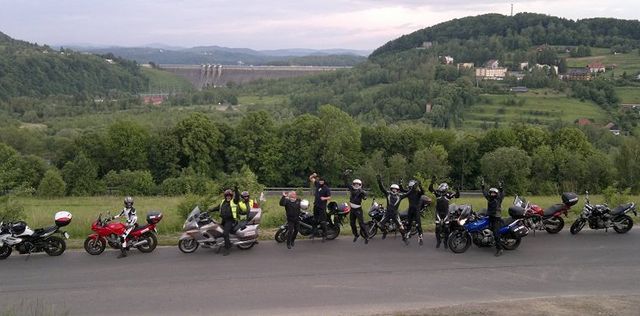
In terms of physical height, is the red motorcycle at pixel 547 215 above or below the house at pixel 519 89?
below

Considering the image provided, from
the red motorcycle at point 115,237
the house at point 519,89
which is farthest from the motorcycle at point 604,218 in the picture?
the house at point 519,89

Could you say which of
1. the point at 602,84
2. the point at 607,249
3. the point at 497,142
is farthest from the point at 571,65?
the point at 607,249

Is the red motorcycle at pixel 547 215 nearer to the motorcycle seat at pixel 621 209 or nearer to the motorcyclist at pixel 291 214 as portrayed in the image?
the motorcycle seat at pixel 621 209

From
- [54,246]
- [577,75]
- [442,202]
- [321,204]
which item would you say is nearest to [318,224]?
[321,204]

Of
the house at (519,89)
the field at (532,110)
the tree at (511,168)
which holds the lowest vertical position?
the tree at (511,168)

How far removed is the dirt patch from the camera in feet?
30.3

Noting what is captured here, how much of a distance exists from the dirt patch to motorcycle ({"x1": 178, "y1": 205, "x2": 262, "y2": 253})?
16.5ft

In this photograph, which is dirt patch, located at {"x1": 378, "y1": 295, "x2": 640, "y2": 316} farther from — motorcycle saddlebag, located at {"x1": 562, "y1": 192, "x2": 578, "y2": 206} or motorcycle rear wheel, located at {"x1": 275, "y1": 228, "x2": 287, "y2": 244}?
motorcycle rear wheel, located at {"x1": 275, "y1": 228, "x2": 287, "y2": 244}

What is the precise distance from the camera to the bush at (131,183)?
44.0 meters

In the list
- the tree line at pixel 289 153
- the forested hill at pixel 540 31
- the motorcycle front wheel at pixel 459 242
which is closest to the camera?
the motorcycle front wheel at pixel 459 242

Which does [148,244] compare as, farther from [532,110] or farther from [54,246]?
[532,110]

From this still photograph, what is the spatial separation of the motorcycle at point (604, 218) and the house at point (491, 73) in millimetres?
125160

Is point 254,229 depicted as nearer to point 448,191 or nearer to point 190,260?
point 190,260

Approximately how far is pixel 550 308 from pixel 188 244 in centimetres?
811
